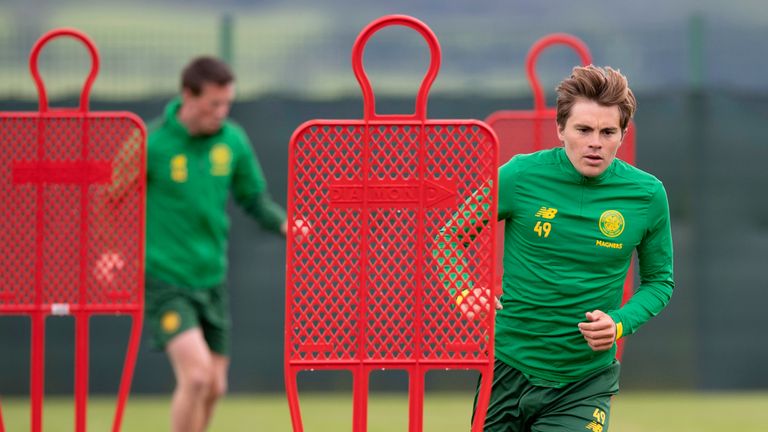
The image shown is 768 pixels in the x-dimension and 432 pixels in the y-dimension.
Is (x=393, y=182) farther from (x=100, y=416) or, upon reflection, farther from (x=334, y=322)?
(x=100, y=416)

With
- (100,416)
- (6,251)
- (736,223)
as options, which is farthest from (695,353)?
(6,251)

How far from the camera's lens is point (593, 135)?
3.87m

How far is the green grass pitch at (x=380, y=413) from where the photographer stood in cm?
764

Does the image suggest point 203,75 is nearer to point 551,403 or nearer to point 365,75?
point 365,75

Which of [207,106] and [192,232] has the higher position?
[207,106]

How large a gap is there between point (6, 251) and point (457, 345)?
224 centimetres

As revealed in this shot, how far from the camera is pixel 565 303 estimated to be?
3.94 meters

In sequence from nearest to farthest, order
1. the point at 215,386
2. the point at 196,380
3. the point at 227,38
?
the point at 196,380, the point at 215,386, the point at 227,38

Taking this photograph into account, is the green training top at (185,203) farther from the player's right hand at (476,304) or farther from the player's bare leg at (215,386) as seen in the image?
the player's right hand at (476,304)

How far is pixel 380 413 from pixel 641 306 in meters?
4.60

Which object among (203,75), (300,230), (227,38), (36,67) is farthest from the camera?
(227,38)

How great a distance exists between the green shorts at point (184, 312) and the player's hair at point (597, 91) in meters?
2.48

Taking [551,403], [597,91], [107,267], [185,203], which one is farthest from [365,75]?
[185,203]

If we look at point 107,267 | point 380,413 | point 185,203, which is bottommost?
point 380,413
